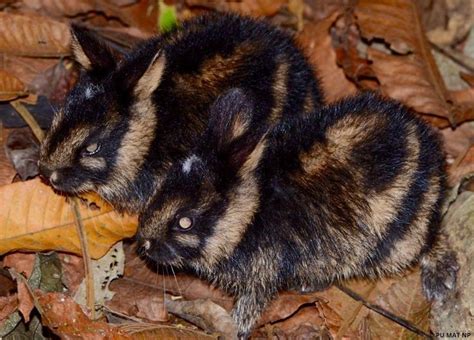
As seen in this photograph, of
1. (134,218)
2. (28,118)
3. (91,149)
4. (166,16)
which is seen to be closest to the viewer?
(91,149)

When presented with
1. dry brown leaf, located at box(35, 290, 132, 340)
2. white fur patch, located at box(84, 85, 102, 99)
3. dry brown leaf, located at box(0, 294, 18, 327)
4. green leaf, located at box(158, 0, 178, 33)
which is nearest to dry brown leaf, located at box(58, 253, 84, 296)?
dry brown leaf, located at box(0, 294, 18, 327)

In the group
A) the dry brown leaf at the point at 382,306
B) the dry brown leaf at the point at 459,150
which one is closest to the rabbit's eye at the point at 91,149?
the dry brown leaf at the point at 382,306

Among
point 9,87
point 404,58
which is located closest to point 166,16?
point 9,87

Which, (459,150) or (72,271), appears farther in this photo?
(459,150)

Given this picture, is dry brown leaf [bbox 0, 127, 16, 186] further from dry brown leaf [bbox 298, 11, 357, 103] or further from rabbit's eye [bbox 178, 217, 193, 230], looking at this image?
dry brown leaf [bbox 298, 11, 357, 103]

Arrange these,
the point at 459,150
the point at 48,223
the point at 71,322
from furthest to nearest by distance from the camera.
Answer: the point at 459,150 → the point at 48,223 → the point at 71,322

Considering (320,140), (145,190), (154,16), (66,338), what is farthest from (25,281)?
(154,16)

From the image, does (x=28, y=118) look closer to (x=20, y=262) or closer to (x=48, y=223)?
(x=48, y=223)

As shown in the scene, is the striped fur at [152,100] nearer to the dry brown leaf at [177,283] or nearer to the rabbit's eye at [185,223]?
the dry brown leaf at [177,283]
